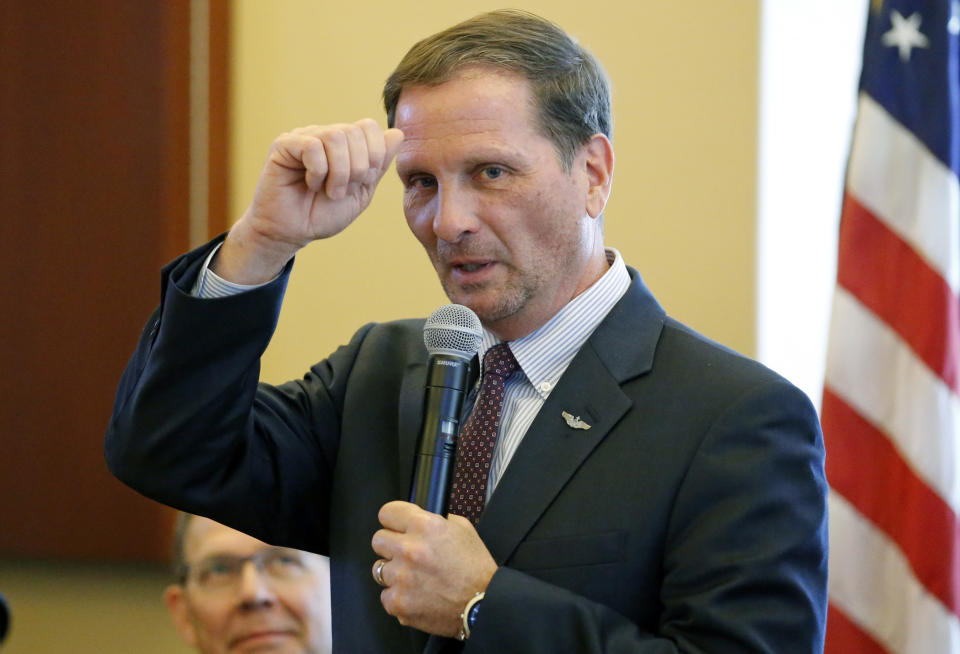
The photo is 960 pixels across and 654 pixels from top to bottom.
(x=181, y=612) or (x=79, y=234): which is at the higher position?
(x=79, y=234)

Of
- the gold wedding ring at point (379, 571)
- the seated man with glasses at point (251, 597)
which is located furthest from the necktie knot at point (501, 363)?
the seated man with glasses at point (251, 597)

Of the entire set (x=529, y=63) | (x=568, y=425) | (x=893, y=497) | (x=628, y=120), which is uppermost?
(x=529, y=63)

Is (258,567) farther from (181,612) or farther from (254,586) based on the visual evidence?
(181,612)

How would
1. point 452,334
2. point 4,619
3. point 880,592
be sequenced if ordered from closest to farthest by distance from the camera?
point 4,619 < point 452,334 < point 880,592

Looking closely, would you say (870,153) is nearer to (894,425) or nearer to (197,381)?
(894,425)

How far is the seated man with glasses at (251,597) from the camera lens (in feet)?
7.64

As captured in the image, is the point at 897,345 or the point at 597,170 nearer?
the point at 597,170

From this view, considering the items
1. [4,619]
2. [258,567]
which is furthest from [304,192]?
[258,567]

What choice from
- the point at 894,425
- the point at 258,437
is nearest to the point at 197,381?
the point at 258,437

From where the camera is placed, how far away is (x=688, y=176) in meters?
2.85

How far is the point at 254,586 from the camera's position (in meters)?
2.35

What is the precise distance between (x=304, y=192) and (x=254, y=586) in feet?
3.70

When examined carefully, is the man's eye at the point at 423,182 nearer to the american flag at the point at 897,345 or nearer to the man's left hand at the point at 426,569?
the man's left hand at the point at 426,569

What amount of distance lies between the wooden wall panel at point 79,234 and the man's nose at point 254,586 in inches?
22.8
